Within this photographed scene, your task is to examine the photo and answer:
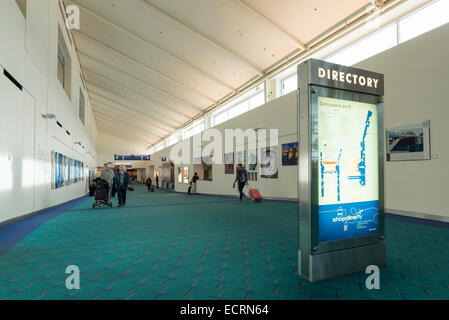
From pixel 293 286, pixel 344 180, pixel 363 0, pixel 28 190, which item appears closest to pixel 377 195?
pixel 344 180

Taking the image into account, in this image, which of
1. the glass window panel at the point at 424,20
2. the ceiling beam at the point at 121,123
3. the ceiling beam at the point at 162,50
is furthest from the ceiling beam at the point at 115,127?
the glass window panel at the point at 424,20

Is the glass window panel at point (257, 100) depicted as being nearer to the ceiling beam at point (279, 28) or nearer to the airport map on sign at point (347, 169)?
the ceiling beam at point (279, 28)

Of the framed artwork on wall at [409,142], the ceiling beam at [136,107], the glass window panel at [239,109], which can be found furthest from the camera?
the ceiling beam at [136,107]

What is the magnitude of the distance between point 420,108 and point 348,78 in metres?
4.55

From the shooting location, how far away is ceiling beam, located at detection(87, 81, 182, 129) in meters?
21.9

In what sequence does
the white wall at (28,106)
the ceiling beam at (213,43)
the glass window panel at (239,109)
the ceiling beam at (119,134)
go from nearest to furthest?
the white wall at (28,106)
the ceiling beam at (213,43)
the glass window panel at (239,109)
the ceiling beam at (119,134)

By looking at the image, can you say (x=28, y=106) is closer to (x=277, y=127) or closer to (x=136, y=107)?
(x=277, y=127)

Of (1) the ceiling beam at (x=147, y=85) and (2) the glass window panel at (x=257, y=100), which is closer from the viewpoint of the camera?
(2) the glass window panel at (x=257, y=100)

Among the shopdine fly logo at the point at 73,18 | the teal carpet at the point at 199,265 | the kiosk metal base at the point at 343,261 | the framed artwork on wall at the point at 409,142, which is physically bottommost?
the teal carpet at the point at 199,265

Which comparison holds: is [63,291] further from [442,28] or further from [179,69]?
[179,69]

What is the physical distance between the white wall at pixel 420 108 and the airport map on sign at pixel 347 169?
3.83 m

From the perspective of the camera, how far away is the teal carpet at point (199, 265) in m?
2.44

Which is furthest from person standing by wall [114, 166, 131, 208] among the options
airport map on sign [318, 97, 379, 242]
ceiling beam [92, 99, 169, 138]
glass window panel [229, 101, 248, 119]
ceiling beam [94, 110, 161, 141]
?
ceiling beam [94, 110, 161, 141]

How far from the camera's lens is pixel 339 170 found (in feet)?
9.86
